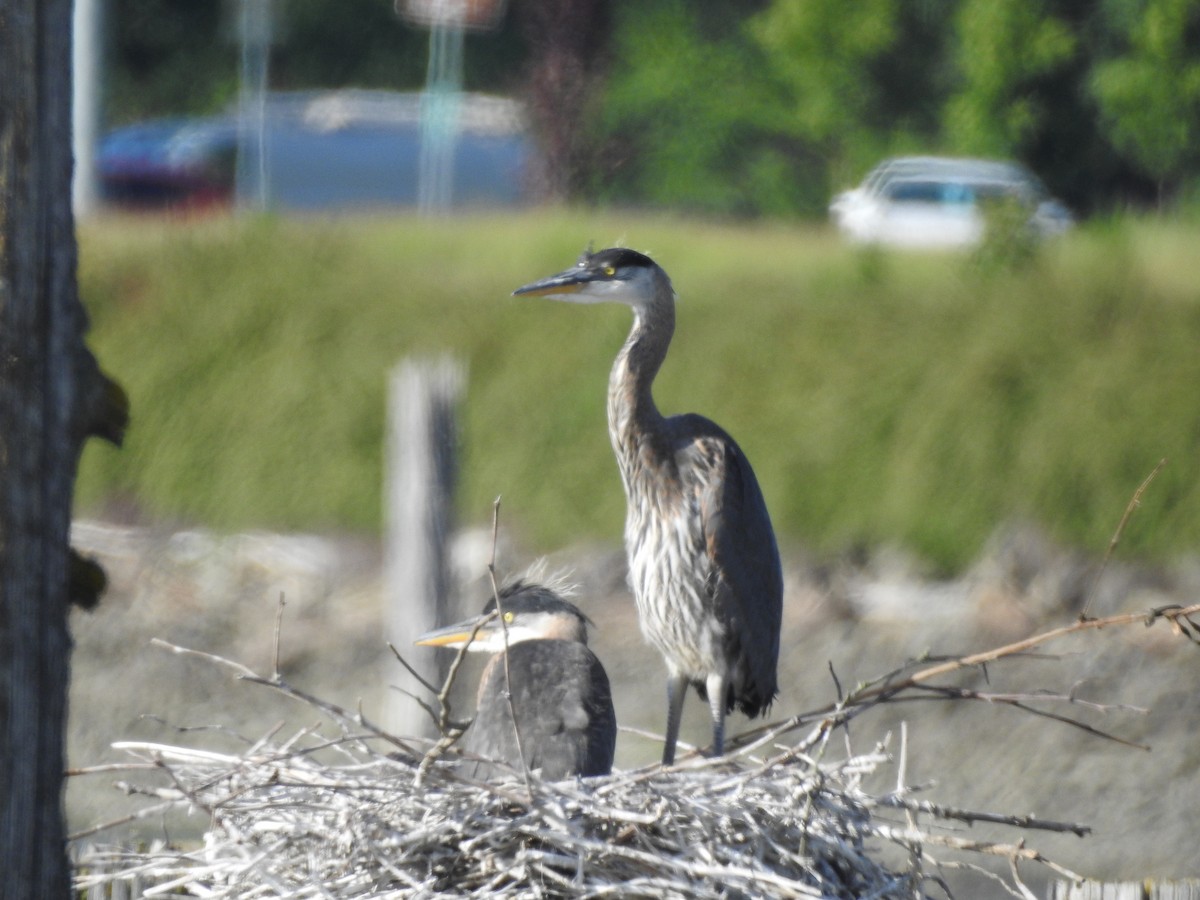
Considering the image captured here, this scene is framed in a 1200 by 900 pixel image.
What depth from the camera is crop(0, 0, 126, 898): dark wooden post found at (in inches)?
103

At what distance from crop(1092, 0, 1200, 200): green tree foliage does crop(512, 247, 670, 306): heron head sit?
16.9m

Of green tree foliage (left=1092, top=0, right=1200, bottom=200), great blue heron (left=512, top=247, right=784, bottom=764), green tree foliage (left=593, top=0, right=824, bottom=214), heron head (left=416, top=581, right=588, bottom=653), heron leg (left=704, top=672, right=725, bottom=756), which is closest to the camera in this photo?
heron head (left=416, top=581, right=588, bottom=653)

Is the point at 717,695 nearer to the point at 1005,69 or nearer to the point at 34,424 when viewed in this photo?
the point at 34,424

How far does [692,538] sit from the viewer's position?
4.62 metres

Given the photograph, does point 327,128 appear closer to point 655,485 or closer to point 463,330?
point 463,330

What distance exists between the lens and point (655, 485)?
4645 mm

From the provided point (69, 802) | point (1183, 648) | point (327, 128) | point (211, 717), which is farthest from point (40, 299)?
point (327, 128)

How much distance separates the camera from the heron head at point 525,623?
4453 millimetres

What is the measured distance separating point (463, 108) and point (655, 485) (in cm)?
2090

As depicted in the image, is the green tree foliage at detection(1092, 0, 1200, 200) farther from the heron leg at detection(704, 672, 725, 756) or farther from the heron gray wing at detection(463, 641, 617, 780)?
the heron gray wing at detection(463, 641, 617, 780)

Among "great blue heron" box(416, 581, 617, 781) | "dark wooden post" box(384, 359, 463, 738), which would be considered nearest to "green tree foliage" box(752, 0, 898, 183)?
"dark wooden post" box(384, 359, 463, 738)

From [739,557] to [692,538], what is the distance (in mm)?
134

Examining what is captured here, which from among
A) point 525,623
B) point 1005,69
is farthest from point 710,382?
point 1005,69

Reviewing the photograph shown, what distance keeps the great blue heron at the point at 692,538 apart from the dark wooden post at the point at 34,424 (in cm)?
197
